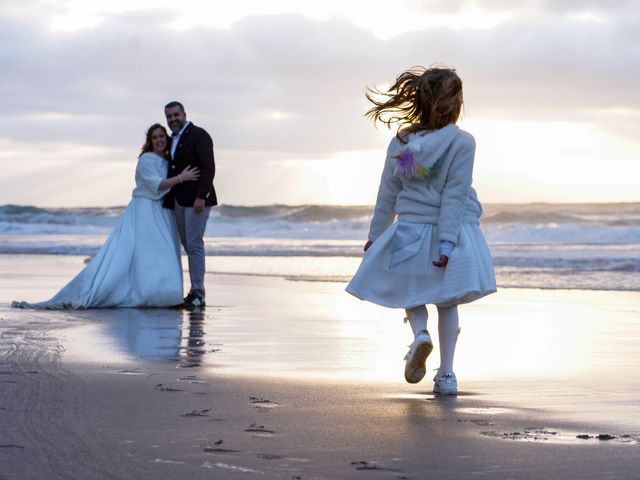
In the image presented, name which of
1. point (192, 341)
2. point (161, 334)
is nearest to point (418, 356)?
point (192, 341)

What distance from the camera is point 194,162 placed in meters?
9.20

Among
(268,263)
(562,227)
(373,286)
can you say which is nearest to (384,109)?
(373,286)

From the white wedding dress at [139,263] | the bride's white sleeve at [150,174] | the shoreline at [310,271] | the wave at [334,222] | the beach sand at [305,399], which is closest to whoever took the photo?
the beach sand at [305,399]

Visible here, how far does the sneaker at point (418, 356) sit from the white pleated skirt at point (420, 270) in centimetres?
18

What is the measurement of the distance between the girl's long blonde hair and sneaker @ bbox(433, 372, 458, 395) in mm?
1093

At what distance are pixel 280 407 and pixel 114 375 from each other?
1149 millimetres

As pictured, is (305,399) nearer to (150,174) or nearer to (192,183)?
(192,183)

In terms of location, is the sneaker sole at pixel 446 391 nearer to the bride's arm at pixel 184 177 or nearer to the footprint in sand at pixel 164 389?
the footprint in sand at pixel 164 389

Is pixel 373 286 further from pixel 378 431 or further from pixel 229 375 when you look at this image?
pixel 378 431

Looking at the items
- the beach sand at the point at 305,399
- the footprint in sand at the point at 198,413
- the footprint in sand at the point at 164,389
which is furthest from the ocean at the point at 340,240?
the footprint in sand at the point at 198,413

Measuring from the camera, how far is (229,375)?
5.12 m

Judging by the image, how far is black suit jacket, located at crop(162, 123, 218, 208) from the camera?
9.11 meters

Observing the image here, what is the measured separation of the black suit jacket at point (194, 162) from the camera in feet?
29.9

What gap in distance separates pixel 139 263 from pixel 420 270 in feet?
15.7
